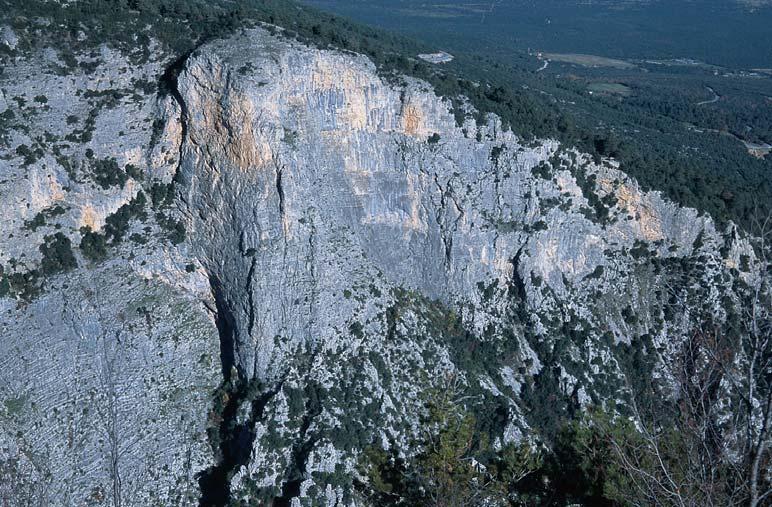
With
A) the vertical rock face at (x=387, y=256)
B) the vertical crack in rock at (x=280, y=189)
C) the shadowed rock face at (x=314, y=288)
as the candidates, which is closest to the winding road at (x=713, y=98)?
the shadowed rock face at (x=314, y=288)

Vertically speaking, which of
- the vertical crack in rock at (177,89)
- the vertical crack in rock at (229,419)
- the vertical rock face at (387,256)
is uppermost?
the vertical crack in rock at (177,89)

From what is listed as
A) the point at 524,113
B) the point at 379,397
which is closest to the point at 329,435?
the point at 379,397

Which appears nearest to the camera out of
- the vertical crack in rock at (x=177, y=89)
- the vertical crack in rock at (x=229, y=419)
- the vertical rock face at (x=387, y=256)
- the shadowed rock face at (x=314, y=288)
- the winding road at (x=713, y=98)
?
the vertical crack in rock at (x=229, y=419)

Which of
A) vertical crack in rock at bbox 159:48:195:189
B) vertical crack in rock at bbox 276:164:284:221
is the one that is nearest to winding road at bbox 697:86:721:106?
vertical crack in rock at bbox 276:164:284:221

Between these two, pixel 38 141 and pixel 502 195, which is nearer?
pixel 38 141

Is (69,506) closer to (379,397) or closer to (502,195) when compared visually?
(379,397)

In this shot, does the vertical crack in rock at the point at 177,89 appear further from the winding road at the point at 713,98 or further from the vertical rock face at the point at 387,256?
the winding road at the point at 713,98
